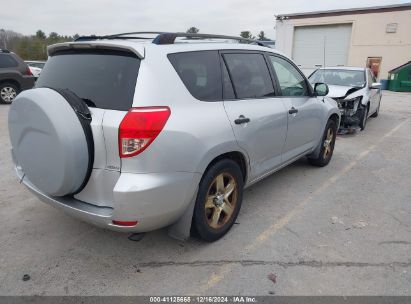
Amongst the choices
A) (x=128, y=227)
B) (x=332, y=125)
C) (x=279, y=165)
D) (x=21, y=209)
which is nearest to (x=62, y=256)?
(x=128, y=227)

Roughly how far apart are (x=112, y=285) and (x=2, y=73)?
11.3 m

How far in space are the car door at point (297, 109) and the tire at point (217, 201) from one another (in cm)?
109

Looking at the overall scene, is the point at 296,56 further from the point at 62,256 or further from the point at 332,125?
the point at 62,256

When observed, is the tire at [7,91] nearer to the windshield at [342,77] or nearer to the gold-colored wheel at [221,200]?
the windshield at [342,77]

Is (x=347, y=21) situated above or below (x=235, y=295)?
above

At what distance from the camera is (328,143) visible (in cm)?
550

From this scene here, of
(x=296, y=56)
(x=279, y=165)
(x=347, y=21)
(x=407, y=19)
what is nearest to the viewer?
(x=279, y=165)

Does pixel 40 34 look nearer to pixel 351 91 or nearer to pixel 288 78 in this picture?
pixel 351 91

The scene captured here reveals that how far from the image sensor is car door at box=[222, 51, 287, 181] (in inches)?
125

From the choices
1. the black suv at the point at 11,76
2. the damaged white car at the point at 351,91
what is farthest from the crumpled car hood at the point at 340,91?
the black suv at the point at 11,76

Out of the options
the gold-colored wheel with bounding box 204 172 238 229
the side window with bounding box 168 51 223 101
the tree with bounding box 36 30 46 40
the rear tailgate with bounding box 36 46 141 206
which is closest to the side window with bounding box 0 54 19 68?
the rear tailgate with bounding box 36 46 141 206

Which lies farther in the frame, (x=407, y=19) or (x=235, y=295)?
(x=407, y=19)

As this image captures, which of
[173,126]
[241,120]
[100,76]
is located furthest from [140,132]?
[241,120]

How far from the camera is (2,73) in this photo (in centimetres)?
1140
